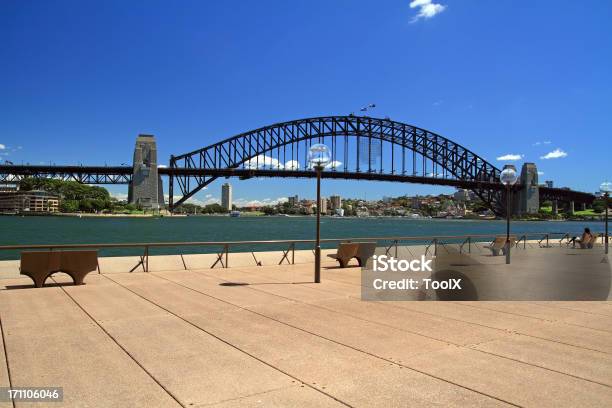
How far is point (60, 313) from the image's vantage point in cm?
645

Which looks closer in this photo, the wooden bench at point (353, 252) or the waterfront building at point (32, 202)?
the wooden bench at point (353, 252)

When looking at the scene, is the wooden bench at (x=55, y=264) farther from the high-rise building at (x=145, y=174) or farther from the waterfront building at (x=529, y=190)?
the waterfront building at (x=529, y=190)

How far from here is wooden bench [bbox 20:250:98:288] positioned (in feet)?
27.9

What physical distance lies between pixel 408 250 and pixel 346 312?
10338 mm

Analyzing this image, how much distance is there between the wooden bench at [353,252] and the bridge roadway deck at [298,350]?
4.37m

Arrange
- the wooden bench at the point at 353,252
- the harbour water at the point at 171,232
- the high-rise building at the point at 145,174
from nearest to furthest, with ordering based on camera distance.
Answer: the wooden bench at the point at 353,252 → the harbour water at the point at 171,232 → the high-rise building at the point at 145,174

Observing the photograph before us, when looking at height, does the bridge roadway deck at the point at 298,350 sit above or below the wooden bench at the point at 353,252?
below

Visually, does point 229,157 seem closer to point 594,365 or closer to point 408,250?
point 408,250

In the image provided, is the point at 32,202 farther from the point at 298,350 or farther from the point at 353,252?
the point at 298,350

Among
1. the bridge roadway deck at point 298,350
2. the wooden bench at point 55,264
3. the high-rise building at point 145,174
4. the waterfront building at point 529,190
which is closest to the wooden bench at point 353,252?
the bridge roadway deck at point 298,350

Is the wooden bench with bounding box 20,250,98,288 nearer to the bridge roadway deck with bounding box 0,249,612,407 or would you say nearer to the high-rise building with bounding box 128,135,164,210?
the bridge roadway deck with bounding box 0,249,612,407

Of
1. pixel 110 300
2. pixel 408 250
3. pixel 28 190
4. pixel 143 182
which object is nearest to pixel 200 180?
pixel 143 182

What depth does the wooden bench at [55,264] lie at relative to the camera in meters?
8.51

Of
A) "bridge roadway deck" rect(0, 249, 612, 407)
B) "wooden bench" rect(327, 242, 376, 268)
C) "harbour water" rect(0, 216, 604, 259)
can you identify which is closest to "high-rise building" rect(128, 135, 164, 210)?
"harbour water" rect(0, 216, 604, 259)
